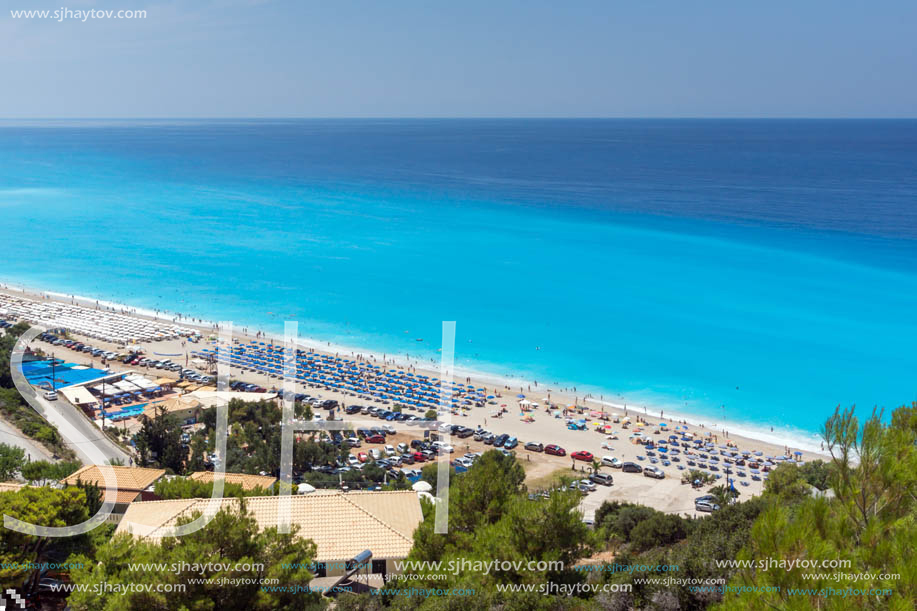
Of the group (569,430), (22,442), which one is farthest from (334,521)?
(569,430)

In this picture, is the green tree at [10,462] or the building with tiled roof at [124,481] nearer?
the building with tiled roof at [124,481]

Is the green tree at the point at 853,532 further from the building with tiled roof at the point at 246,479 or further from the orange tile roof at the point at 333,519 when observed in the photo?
the building with tiled roof at the point at 246,479

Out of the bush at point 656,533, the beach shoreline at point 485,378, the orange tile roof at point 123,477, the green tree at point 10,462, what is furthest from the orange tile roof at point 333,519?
the beach shoreline at point 485,378

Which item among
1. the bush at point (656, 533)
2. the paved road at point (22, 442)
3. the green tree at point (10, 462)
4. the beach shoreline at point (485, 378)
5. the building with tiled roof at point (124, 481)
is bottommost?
the bush at point (656, 533)

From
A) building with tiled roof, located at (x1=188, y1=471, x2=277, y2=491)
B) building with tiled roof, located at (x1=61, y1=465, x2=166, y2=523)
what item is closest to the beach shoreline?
building with tiled roof, located at (x1=188, y1=471, x2=277, y2=491)

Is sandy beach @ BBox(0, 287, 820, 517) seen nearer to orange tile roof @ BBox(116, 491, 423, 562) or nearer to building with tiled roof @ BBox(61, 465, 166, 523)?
orange tile roof @ BBox(116, 491, 423, 562)
